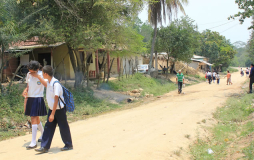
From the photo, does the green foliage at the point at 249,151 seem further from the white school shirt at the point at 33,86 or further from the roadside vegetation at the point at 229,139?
the white school shirt at the point at 33,86

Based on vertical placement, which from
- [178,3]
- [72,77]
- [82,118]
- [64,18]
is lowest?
[82,118]

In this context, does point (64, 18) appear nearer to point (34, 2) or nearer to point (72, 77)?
point (34, 2)

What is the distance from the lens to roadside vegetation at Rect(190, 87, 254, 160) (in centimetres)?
504

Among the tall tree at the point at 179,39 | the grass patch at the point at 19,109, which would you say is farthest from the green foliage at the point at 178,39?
the grass patch at the point at 19,109

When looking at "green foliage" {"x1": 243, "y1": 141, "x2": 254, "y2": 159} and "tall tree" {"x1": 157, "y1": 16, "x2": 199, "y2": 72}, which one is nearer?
"green foliage" {"x1": 243, "y1": 141, "x2": 254, "y2": 159}

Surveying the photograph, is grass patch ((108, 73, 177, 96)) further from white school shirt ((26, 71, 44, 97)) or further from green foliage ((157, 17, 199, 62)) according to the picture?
white school shirt ((26, 71, 44, 97))

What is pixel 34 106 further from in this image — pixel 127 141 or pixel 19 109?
pixel 19 109

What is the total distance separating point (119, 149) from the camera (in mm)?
4898

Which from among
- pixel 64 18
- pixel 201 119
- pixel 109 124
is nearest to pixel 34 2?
pixel 64 18

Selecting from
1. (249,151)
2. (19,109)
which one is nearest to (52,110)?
(249,151)

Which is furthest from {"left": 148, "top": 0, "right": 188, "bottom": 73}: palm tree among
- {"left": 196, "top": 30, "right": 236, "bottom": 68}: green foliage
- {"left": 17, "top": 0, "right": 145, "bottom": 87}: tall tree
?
{"left": 196, "top": 30, "right": 236, "bottom": 68}: green foliage

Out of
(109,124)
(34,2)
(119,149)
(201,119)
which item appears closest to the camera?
(119,149)

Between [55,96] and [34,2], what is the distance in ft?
28.0

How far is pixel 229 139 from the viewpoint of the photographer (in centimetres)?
631
